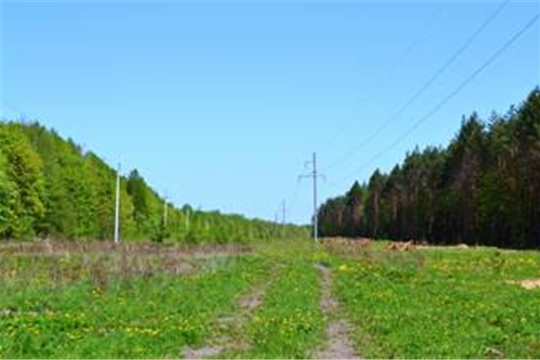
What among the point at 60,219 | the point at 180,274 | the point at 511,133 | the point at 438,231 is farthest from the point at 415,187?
the point at 180,274

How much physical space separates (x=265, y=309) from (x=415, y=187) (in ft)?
403

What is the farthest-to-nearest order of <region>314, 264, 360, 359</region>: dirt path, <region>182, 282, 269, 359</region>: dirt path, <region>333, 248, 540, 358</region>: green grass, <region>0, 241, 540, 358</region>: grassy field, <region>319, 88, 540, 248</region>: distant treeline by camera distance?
<region>319, 88, 540, 248</region>: distant treeline
<region>333, 248, 540, 358</region>: green grass
<region>0, 241, 540, 358</region>: grassy field
<region>182, 282, 269, 359</region>: dirt path
<region>314, 264, 360, 359</region>: dirt path

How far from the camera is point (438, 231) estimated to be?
129 meters

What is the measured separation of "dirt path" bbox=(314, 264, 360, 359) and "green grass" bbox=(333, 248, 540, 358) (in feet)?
0.91

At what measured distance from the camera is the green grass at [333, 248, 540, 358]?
56.4ft

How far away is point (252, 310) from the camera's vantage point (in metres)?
25.6

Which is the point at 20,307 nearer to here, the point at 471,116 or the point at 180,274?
the point at 180,274

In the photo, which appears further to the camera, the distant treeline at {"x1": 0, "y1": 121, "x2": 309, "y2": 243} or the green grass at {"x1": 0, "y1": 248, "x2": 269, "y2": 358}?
the distant treeline at {"x1": 0, "y1": 121, "x2": 309, "y2": 243}

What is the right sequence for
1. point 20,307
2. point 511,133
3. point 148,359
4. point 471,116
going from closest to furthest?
point 148,359, point 20,307, point 511,133, point 471,116

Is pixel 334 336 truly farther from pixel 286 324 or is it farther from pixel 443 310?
pixel 443 310

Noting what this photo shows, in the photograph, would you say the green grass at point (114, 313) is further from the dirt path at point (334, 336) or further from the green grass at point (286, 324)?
the dirt path at point (334, 336)

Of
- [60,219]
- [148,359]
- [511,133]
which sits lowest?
[148,359]

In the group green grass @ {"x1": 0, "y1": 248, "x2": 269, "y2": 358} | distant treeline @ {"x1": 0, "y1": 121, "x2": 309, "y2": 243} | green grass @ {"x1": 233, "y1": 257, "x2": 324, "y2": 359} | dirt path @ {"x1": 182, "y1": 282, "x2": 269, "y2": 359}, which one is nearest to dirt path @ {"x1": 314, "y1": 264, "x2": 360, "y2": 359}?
green grass @ {"x1": 233, "y1": 257, "x2": 324, "y2": 359}

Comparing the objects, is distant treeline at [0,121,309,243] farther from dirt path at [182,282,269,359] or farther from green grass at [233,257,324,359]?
dirt path at [182,282,269,359]
